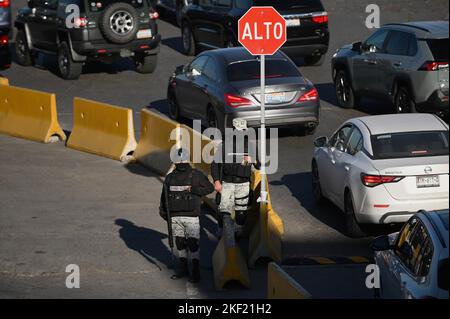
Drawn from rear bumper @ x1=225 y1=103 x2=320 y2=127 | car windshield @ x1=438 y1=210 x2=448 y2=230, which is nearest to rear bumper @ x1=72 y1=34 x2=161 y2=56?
rear bumper @ x1=225 y1=103 x2=320 y2=127

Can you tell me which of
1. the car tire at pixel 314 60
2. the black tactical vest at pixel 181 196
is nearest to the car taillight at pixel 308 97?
the black tactical vest at pixel 181 196

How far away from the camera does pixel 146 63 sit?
28.7 m

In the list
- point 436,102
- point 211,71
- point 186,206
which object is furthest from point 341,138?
point 211,71

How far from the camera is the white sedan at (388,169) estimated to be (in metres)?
14.1

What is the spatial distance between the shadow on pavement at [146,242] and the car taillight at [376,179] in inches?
100

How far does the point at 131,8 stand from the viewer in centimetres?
2681

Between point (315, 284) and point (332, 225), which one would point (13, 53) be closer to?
Result: point (332, 225)

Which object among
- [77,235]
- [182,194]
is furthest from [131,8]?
[182,194]

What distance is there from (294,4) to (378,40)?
522cm

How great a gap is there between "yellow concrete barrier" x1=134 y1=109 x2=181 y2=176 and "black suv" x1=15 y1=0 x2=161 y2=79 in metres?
6.81

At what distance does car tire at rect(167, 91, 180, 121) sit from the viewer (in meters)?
23.4

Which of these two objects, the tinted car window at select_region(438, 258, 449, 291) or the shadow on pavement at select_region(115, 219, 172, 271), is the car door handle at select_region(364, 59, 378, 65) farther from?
the tinted car window at select_region(438, 258, 449, 291)

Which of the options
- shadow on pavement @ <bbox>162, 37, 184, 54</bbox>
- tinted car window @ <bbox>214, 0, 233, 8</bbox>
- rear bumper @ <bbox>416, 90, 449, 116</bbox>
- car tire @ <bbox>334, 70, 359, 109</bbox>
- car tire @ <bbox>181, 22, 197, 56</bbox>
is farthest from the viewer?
shadow on pavement @ <bbox>162, 37, 184, 54</bbox>
